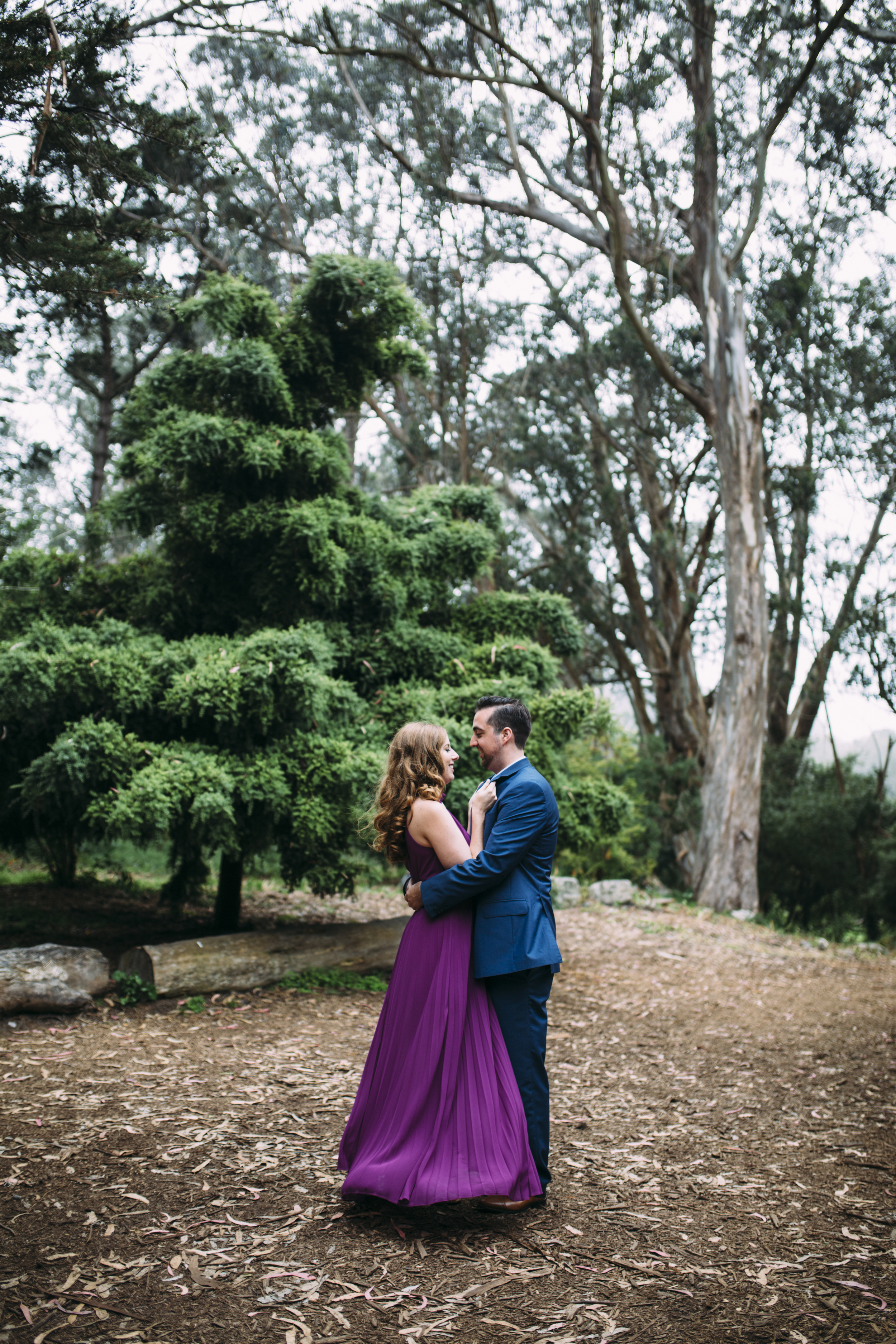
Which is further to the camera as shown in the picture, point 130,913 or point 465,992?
point 130,913

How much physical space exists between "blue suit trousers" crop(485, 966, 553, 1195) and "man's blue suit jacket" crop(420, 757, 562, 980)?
0.27ft

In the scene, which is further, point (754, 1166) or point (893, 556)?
point (893, 556)

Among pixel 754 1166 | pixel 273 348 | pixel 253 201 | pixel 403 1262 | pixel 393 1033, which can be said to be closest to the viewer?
pixel 403 1262

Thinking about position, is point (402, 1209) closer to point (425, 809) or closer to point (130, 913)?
point (425, 809)

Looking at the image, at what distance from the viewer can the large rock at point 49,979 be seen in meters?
5.74

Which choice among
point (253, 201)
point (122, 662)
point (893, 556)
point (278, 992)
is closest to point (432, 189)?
point (253, 201)

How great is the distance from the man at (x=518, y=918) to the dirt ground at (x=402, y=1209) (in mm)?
461

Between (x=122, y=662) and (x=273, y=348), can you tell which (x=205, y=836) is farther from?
(x=273, y=348)

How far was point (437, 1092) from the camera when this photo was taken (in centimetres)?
333

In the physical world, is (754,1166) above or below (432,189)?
below

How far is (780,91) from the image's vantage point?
1255 cm

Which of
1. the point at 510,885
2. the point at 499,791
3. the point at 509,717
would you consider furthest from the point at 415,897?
the point at 509,717

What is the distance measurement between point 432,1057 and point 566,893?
29.1 ft

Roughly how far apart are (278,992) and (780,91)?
1302 centimetres
